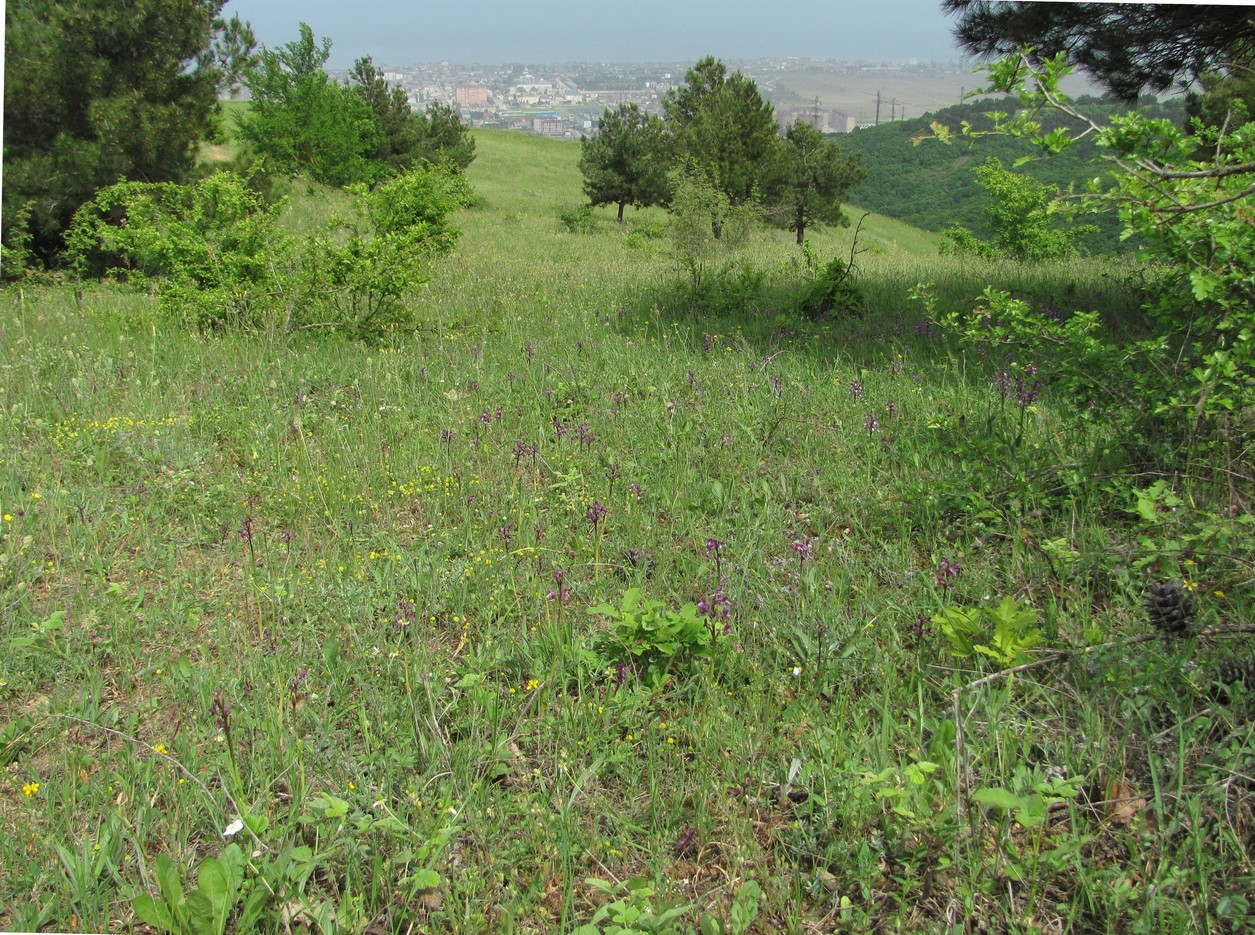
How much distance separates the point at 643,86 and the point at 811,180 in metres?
12.8

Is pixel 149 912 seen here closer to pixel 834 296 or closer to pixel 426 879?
pixel 426 879

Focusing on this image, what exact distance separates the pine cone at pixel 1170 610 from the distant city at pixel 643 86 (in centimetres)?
428

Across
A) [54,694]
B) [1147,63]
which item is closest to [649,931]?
[54,694]

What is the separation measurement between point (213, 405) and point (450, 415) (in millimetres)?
1492

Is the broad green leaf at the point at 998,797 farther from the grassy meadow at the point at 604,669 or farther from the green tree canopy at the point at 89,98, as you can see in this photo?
the green tree canopy at the point at 89,98

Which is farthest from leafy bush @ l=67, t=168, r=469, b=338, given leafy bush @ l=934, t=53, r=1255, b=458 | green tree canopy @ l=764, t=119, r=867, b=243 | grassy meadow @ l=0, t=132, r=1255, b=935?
green tree canopy @ l=764, t=119, r=867, b=243

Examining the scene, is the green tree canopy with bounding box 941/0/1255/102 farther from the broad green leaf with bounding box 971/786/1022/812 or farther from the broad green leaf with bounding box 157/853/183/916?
the broad green leaf with bounding box 157/853/183/916

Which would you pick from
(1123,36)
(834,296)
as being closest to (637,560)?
(834,296)

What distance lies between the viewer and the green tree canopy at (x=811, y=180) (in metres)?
26.7

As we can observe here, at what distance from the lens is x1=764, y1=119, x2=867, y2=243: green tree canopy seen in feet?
87.6

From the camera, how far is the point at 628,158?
109 ft

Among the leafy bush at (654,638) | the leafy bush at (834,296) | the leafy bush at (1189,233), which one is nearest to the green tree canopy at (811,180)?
the leafy bush at (834,296)

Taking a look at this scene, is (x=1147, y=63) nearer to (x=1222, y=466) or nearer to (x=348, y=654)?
(x=1222, y=466)

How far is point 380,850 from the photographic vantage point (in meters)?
2.05
